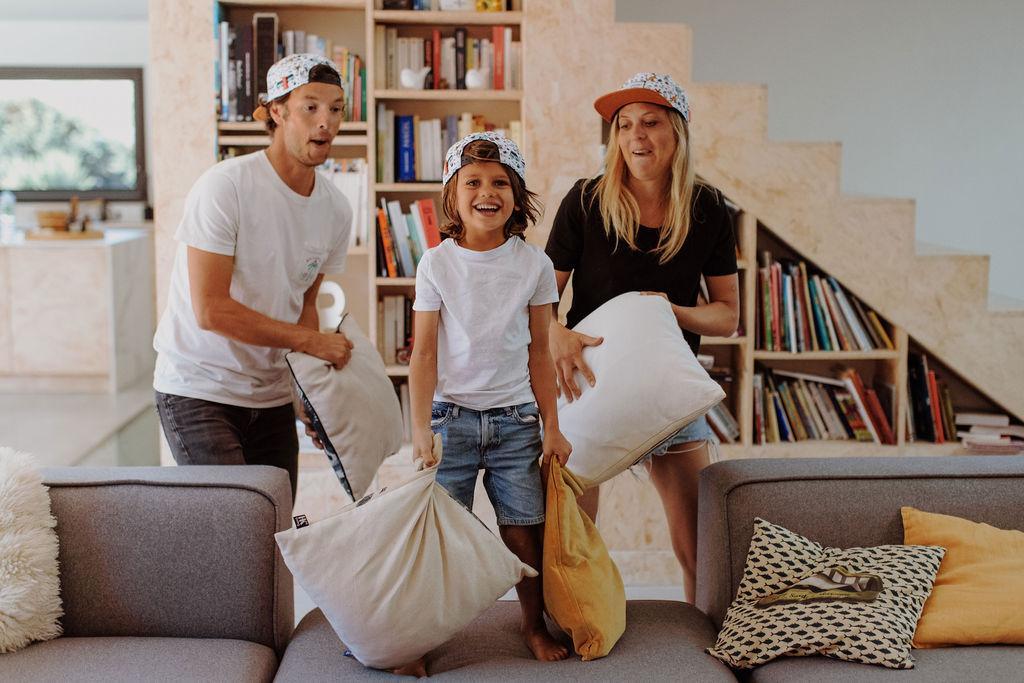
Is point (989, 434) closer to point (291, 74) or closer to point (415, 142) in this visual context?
point (415, 142)

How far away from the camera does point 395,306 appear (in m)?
4.00

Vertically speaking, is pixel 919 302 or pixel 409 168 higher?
pixel 409 168

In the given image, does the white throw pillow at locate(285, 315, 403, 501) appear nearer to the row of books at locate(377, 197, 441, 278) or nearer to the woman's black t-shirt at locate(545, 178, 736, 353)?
the woman's black t-shirt at locate(545, 178, 736, 353)

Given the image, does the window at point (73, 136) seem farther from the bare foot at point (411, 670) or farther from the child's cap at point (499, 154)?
the bare foot at point (411, 670)

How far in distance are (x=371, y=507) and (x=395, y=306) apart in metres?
2.24

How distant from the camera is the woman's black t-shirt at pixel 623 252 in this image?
2.33 metres

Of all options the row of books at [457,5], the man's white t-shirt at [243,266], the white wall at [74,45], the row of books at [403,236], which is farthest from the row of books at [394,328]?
the white wall at [74,45]

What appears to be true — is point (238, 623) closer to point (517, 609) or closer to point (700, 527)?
Result: point (517, 609)

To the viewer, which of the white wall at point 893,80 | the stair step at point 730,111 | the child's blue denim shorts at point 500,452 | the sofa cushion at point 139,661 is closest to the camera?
the sofa cushion at point 139,661

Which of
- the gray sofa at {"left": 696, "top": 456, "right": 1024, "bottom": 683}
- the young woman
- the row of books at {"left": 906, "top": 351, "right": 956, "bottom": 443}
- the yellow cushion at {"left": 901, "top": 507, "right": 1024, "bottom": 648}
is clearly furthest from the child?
the row of books at {"left": 906, "top": 351, "right": 956, "bottom": 443}

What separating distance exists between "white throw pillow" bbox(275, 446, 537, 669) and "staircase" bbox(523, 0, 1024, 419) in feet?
6.61

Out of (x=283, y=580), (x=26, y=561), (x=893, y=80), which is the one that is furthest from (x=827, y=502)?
(x=893, y=80)

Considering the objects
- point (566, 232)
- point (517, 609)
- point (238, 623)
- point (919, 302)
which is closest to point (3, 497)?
point (238, 623)

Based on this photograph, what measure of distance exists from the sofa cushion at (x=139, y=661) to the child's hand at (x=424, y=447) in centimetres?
48
